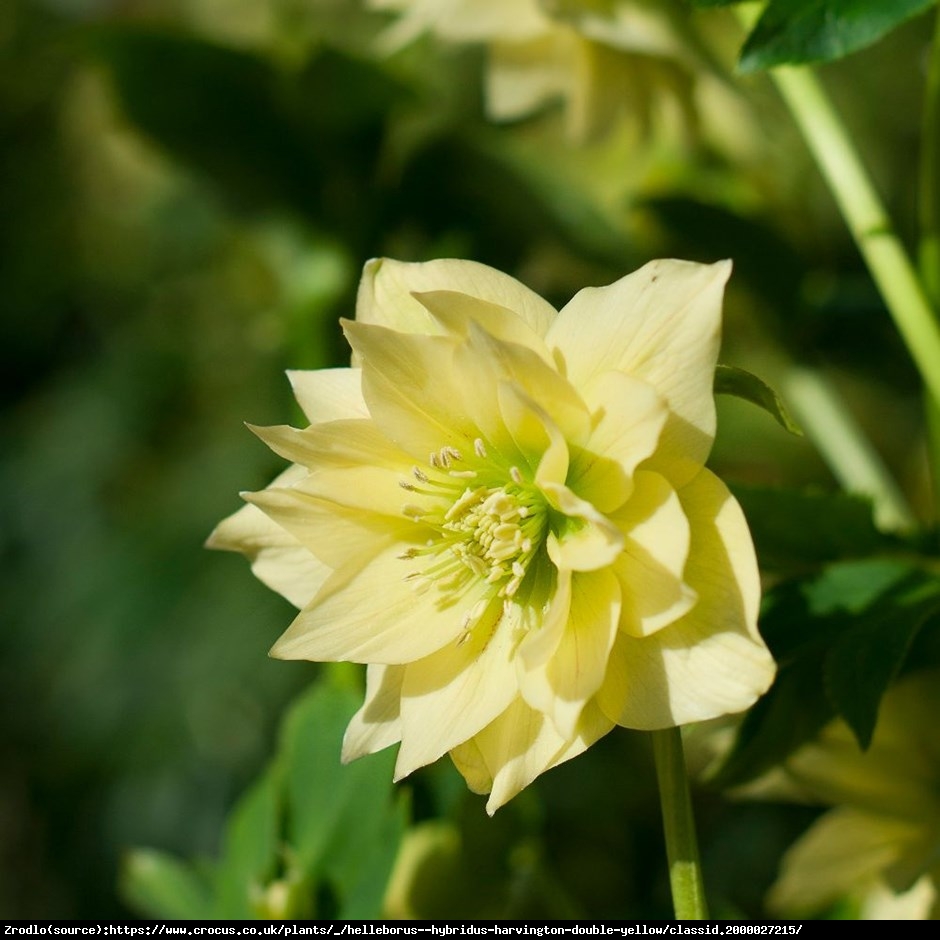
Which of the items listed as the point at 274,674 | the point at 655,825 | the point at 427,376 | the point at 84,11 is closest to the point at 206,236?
the point at 274,674

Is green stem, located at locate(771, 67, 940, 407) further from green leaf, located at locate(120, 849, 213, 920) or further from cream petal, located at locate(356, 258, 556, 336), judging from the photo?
green leaf, located at locate(120, 849, 213, 920)

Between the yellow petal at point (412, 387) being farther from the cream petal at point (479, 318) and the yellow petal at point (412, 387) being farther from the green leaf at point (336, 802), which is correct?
the green leaf at point (336, 802)

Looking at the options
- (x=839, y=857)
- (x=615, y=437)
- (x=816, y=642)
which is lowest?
(x=839, y=857)

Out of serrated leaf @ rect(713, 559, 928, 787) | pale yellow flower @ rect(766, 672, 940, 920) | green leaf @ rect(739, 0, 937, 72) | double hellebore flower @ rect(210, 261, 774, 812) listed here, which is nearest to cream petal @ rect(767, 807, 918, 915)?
pale yellow flower @ rect(766, 672, 940, 920)

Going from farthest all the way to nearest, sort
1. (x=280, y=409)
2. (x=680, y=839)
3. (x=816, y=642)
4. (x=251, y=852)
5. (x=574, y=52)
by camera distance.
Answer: (x=280, y=409)
(x=574, y=52)
(x=251, y=852)
(x=816, y=642)
(x=680, y=839)

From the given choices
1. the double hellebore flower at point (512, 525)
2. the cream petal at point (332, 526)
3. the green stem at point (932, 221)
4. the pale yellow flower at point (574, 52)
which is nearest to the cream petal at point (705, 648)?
the double hellebore flower at point (512, 525)

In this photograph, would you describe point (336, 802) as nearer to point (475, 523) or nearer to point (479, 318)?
point (475, 523)

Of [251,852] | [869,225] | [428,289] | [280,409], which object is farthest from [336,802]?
[280,409]

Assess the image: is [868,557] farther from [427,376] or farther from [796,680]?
[427,376]
